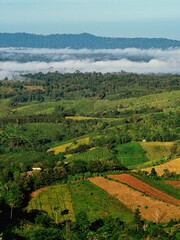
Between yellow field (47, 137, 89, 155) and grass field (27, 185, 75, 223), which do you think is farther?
yellow field (47, 137, 89, 155)

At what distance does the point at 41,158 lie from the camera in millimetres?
122375

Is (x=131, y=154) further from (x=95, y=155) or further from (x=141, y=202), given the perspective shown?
(x=141, y=202)

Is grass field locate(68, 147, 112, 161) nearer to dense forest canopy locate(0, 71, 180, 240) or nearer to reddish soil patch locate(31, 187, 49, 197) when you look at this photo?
dense forest canopy locate(0, 71, 180, 240)

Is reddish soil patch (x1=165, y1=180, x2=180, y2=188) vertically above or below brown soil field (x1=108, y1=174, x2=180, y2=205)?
below

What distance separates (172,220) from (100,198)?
13.3m

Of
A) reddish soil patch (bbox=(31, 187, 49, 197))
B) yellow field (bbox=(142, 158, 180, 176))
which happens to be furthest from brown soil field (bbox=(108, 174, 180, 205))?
yellow field (bbox=(142, 158, 180, 176))

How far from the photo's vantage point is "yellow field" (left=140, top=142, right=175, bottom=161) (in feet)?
409

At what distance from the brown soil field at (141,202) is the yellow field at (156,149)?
159 feet

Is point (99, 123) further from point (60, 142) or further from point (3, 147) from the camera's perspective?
point (3, 147)

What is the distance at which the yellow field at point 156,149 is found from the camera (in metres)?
125

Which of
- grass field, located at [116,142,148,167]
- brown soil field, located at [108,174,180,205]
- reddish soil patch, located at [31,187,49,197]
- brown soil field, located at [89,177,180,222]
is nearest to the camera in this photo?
brown soil field, located at [89,177,180,222]

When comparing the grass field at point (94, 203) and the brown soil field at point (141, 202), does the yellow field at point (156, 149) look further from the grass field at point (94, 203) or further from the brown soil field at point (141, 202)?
the grass field at point (94, 203)

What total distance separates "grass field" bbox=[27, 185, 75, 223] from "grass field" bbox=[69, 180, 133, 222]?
2.80 feet

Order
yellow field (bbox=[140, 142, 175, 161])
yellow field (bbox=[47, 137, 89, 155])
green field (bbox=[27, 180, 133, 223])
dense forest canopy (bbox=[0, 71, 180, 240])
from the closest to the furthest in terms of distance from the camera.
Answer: dense forest canopy (bbox=[0, 71, 180, 240]) → green field (bbox=[27, 180, 133, 223]) → yellow field (bbox=[140, 142, 175, 161]) → yellow field (bbox=[47, 137, 89, 155])
